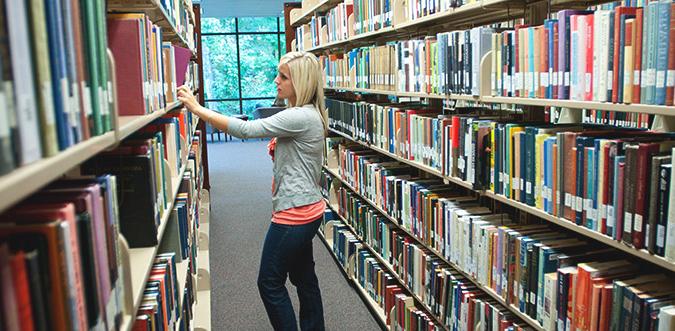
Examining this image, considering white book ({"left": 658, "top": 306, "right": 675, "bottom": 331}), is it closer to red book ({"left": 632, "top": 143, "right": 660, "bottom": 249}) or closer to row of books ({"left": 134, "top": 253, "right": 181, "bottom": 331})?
red book ({"left": 632, "top": 143, "right": 660, "bottom": 249})

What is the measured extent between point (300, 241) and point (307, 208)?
0.55ft

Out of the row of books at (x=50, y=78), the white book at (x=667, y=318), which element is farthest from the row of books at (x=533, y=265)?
the row of books at (x=50, y=78)

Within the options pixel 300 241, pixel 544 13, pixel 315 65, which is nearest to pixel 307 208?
pixel 300 241

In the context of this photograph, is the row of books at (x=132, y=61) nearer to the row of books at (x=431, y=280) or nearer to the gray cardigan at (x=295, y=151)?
the gray cardigan at (x=295, y=151)

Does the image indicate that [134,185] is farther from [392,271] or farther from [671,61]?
[392,271]

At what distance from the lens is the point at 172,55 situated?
2562 millimetres

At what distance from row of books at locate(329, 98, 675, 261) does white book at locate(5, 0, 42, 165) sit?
1.39m

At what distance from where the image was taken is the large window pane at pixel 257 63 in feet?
45.5

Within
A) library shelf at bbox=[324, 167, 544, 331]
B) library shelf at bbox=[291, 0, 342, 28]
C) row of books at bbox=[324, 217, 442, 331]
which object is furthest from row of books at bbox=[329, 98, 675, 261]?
library shelf at bbox=[291, 0, 342, 28]

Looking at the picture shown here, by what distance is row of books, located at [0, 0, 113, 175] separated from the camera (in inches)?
26.0

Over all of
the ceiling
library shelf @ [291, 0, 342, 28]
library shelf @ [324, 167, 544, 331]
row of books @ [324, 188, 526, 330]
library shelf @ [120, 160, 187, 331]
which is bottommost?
row of books @ [324, 188, 526, 330]

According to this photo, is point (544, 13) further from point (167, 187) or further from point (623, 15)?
point (167, 187)

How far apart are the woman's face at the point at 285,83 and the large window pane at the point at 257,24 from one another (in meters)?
11.3

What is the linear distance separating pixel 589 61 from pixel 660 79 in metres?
0.27
